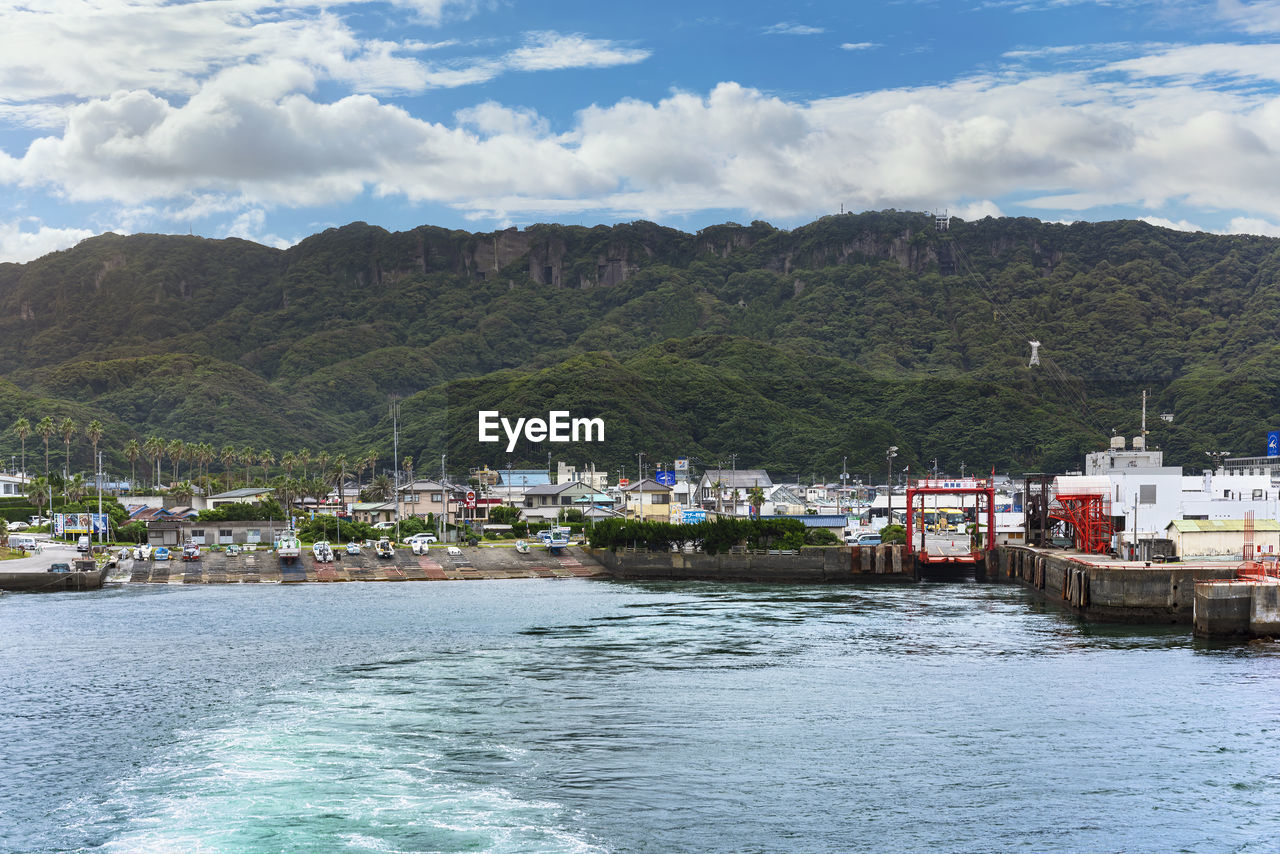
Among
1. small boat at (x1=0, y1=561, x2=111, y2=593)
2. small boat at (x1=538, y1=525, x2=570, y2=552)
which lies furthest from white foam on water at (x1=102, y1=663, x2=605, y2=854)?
small boat at (x1=538, y1=525, x2=570, y2=552)

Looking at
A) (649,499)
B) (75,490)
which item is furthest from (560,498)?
(75,490)

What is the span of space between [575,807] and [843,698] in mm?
13620

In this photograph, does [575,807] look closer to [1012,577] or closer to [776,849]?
[776,849]

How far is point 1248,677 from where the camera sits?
1391 inches

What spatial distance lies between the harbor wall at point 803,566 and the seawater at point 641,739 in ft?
86.4

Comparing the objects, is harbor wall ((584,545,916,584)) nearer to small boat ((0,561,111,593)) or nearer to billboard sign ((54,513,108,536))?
small boat ((0,561,111,593))

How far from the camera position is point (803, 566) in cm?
8044

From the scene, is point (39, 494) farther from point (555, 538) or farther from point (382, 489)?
point (555, 538)

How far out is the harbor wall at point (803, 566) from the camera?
79.2 meters

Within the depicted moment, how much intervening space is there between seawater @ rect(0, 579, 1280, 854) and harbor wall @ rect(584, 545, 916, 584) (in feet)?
86.4

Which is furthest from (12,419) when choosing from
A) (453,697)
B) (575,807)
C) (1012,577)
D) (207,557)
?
(575,807)

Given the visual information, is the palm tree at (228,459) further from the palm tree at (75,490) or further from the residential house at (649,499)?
the residential house at (649,499)

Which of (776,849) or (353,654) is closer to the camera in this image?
(776,849)

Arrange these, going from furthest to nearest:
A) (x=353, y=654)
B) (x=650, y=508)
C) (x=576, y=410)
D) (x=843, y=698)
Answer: (x=576, y=410) → (x=650, y=508) → (x=353, y=654) → (x=843, y=698)
